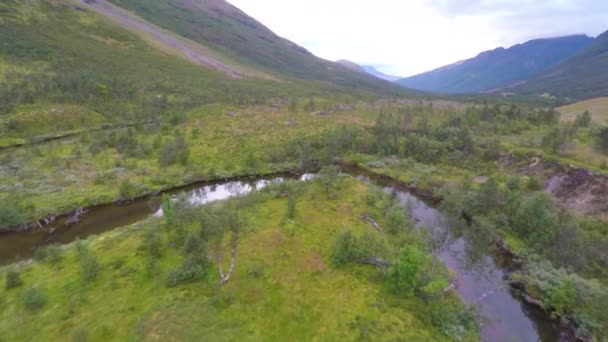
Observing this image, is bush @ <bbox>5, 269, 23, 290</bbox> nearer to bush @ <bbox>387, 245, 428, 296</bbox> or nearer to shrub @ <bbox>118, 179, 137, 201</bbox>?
shrub @ <bbox>118, 179, 137, 201</bbox>

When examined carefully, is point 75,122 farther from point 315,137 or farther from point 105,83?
point 315,137

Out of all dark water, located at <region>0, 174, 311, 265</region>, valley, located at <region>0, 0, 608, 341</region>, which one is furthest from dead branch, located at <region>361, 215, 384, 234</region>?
dark water, located at <region>0, 174, 311, 265</region>

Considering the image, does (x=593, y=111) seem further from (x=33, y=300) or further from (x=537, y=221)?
(x=33, y=300)

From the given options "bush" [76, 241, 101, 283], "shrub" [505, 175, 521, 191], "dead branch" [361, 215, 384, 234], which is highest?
"bush" [76, 241, 101, 283]

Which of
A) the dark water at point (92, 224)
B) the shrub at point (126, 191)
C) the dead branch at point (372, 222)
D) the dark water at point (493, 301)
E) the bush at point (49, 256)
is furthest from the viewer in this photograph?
the shrub at point (126, 191)

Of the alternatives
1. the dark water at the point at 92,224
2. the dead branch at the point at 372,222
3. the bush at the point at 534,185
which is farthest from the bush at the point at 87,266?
the bush at the point at 534,185

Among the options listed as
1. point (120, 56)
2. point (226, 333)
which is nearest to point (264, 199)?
point (226, 333)

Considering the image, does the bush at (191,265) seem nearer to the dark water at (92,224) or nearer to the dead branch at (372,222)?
the dark water at (92,224)
